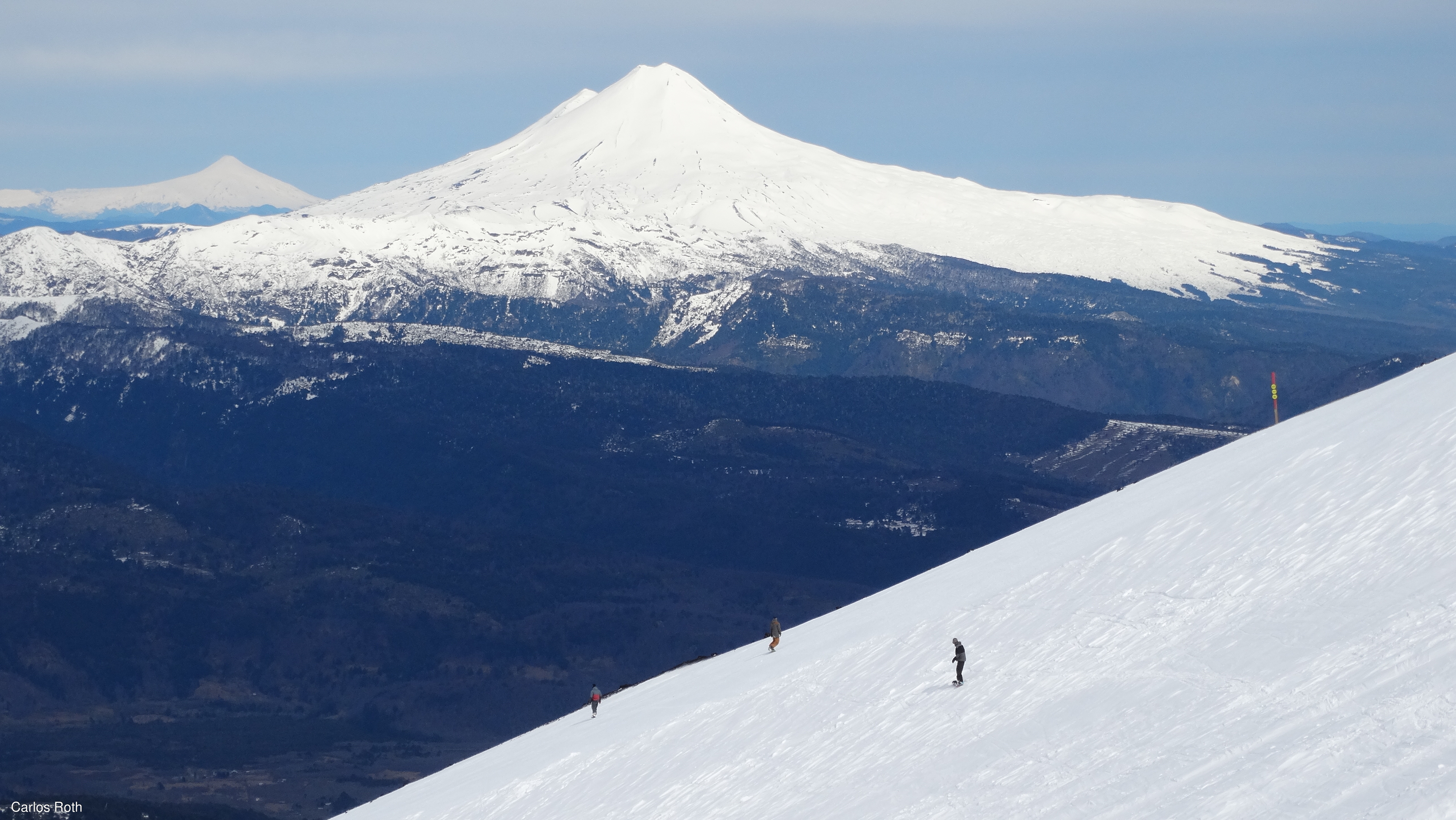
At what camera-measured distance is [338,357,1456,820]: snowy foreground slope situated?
44156 mm

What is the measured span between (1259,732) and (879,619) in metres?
26.7

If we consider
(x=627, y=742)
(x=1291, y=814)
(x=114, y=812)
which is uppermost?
(x=1291, y=814)

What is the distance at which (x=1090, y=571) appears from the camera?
63438 mm

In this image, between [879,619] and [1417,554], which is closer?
[1417,554]

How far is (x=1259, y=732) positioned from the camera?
1781 inches

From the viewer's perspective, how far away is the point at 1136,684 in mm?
52031

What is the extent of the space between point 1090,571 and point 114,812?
75.6m

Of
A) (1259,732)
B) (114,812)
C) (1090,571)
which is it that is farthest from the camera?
(114,812)

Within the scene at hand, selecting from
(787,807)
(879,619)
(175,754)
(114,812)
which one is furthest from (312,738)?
(787,807)

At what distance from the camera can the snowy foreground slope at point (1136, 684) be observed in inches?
1738

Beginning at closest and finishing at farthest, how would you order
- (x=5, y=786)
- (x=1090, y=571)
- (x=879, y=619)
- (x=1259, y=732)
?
(x=1259, y=732)
(x=1090, y=571)
(x=879, y=619)
(x=5, y=786)

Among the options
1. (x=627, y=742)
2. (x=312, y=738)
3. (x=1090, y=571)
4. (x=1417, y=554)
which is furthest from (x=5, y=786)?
(x=1417, y=554)

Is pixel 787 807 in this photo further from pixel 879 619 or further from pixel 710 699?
pixel 879 619

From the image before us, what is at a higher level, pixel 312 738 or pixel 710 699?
pixel 710 699
